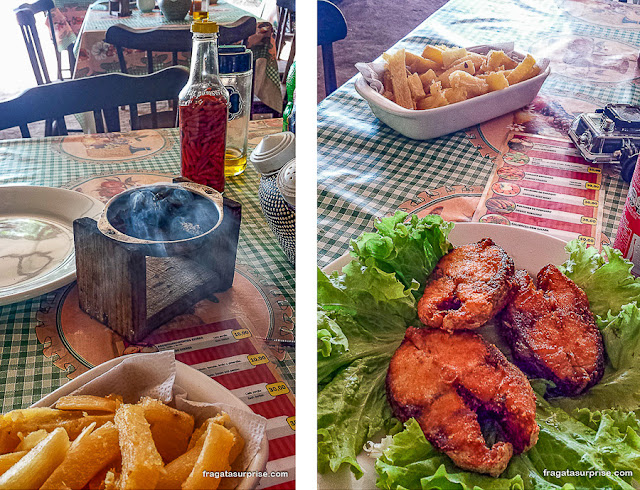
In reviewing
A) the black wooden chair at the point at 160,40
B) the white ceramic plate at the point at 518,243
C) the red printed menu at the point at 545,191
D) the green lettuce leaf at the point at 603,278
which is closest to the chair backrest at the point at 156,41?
the black wooden chair at the point at 160,40

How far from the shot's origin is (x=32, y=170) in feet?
2.58

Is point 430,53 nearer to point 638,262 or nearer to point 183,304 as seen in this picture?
point 638,262

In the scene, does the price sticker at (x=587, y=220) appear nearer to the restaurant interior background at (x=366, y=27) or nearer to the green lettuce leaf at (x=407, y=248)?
the green lettuce leaf at (x=407, y=248)

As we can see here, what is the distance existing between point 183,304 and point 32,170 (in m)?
0.42

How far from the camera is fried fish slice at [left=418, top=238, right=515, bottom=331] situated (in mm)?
446

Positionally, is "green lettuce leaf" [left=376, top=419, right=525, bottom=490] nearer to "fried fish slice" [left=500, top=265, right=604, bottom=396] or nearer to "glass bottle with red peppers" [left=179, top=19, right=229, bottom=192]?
"fried fish slice" [left=500, top=265, right=604, bottom=396]

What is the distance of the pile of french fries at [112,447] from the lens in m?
0.31

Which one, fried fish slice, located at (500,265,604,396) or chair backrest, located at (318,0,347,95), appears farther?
chair backrest, located at (318,0,347,95)

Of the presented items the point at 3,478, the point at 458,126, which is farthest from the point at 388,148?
the point at 3,478

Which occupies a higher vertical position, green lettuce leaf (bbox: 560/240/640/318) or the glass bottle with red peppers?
the glass bottle with red peppers

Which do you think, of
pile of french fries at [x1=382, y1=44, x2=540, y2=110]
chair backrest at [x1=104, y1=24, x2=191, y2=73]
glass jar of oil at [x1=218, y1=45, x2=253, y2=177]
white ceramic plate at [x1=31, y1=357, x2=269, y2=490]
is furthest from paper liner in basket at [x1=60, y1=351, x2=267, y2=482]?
chair backrest at [x1=104, y1=24, x2=191, y2=73]

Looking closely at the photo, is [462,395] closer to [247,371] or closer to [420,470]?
[420,470]

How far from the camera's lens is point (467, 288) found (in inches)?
18.5

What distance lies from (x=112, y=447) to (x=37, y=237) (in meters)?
0.37
